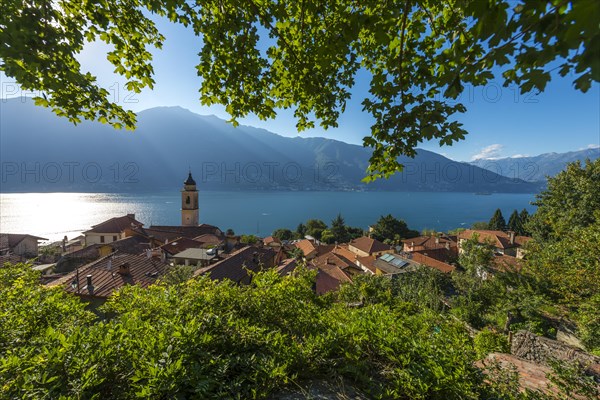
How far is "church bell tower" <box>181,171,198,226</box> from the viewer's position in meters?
39.3

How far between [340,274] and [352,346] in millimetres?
19641

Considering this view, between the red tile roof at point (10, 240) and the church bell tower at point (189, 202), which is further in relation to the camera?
the church bell tower at point (189, 202)

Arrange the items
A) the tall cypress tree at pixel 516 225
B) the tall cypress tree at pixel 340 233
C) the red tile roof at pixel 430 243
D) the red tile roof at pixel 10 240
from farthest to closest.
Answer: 1. the tall cypress tree at pixel 340 233
2. the tall cypress tree at pixel 516 225
3. the red tile roof at pixel 430 243
4. the red tile roof at pixel 10 240

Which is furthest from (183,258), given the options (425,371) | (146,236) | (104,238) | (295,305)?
(425,371)

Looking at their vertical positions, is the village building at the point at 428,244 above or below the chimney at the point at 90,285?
below

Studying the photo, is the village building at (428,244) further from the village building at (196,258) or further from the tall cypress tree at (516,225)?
the village building at (196,258)

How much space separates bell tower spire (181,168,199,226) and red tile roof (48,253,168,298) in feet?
81.3

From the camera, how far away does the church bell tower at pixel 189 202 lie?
39344 millimetres

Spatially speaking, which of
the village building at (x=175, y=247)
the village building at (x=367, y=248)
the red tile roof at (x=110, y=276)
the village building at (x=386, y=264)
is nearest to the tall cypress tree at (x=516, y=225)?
the village building at (x=367, y=248)

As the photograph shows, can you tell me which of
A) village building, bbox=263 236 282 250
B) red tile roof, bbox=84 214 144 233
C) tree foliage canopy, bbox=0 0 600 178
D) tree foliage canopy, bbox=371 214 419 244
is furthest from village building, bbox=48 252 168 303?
tree foliage canopy, bbox=371 214 419 244

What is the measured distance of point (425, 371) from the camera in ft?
7.17

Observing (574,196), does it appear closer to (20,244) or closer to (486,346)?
(486,346)

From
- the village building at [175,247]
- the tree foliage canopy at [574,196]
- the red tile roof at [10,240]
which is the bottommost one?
the red tile roof at [10,240]

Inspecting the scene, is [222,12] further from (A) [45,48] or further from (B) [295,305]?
(B) [295,305]
